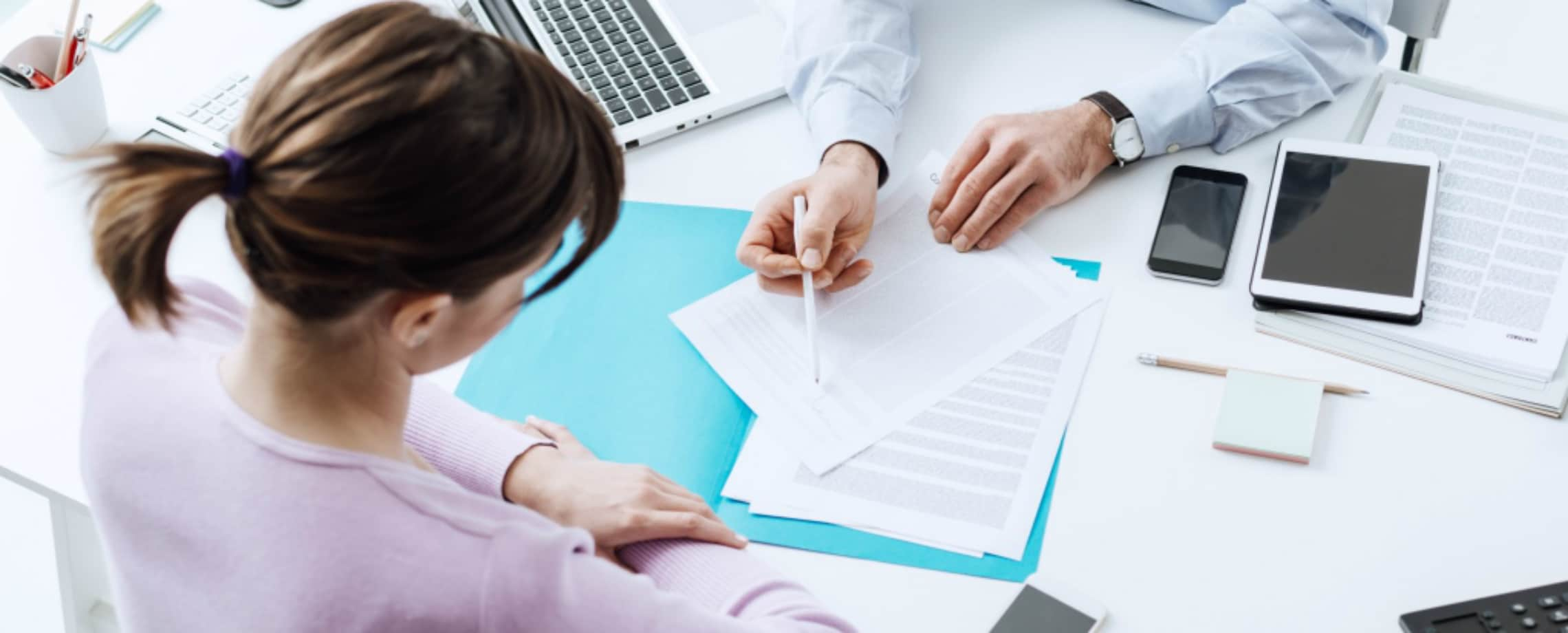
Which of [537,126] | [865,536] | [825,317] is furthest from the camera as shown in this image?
[825,317]

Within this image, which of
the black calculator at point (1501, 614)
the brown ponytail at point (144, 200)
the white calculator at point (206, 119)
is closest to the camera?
the brown ponytail at point (144, 200)

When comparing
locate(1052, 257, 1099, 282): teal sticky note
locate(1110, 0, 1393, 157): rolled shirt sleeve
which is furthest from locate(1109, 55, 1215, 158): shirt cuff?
locate(1052, 257, 1099, 282): teal sticky note

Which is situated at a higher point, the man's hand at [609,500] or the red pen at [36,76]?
the red pen at [36,76]

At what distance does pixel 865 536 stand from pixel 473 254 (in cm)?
41

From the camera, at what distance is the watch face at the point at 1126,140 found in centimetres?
120

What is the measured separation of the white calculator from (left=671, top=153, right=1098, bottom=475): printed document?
55cm

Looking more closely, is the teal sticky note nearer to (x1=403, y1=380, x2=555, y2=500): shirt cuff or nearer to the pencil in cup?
the pencil in cup

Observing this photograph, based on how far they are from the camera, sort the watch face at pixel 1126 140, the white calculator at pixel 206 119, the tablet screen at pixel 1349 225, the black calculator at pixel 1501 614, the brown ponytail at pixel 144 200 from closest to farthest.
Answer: the brown ponytail at pixel 144 200 < the black calculator at pixel 1501 614 < the tablet screen at pixel 1349 225 < the watch face at pixel 1126 140 < the white calculator at pixel 206 119

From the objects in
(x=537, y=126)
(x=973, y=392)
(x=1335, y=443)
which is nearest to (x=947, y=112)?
(x=973, y=392)

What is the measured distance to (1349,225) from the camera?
3.62 ft

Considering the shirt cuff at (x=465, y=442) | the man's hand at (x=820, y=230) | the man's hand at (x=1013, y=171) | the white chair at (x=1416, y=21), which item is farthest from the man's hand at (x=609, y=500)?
the white chair at (x=1416, y=21)

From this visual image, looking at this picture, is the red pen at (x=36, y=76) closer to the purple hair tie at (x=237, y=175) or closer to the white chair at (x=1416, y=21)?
the purple hair tie at (x=237, y=175)

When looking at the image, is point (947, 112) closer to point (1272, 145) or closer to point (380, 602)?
point (1272, 145)

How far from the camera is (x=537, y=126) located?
68 cm
